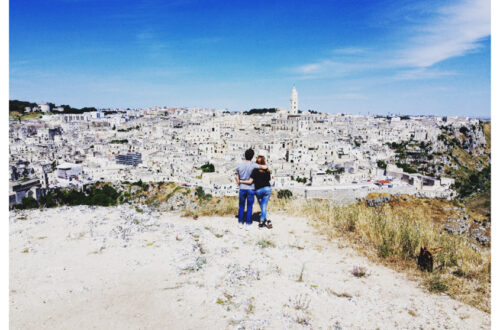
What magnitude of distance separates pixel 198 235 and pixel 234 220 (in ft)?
3.28

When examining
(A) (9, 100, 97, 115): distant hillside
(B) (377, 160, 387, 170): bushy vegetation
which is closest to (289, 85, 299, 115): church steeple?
(B) (377, 160, 387, 170): bushy vegetation

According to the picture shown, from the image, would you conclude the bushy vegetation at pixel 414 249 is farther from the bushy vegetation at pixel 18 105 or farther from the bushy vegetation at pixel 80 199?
the bushy vegetation at pixel 18 105

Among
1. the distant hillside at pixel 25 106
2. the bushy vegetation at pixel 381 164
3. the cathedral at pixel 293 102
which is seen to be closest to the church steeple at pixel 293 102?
the cathedral at pixel 293 102

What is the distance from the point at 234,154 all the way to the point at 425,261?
46.6 metres

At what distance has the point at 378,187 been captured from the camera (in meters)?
31.8

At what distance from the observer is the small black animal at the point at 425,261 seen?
3.27 metres

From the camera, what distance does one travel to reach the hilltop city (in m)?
33.9

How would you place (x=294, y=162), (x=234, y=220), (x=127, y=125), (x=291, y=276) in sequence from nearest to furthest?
(x=291, y=276) → (x=234, y=220) → (x=294, y=162) → (x=127, y=125)

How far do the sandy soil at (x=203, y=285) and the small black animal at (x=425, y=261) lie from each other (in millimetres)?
376

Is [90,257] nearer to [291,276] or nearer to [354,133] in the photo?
[291,276]

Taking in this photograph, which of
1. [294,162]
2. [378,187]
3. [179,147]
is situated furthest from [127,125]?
[378,187]

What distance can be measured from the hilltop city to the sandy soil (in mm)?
4159

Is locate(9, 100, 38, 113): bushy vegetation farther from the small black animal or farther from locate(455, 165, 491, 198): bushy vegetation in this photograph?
the small black animal
